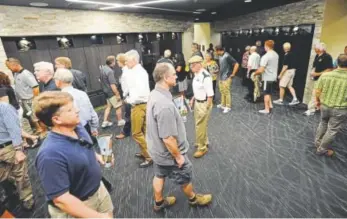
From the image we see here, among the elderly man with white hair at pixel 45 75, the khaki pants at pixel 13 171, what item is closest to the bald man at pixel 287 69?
the elderly man with white hair at pixel 45 75

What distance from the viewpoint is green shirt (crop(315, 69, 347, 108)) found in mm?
2789

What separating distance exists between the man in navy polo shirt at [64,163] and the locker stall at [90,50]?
479 centimetres

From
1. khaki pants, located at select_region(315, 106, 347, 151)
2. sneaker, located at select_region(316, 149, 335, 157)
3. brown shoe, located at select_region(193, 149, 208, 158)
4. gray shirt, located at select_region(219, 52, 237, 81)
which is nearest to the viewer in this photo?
khaki pants, located at select_region(315, 106, 347, 151)

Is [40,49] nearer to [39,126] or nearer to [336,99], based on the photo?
[39,126]

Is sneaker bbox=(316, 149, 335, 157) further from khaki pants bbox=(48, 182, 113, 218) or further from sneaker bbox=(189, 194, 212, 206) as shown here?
khaki pants bbox=(48, 182, 113, 218)

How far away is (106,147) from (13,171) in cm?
151

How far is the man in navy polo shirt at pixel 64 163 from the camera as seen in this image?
1099 mm

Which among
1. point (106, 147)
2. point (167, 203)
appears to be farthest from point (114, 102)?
point (106, 147)

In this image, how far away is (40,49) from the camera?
17.0ft

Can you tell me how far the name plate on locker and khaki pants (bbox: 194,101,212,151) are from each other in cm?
175

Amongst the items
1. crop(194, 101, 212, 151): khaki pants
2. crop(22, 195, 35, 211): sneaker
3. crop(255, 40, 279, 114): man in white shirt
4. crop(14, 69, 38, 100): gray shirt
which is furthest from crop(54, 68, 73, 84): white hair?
crop(255, 40, 279, 114): man in white shirt

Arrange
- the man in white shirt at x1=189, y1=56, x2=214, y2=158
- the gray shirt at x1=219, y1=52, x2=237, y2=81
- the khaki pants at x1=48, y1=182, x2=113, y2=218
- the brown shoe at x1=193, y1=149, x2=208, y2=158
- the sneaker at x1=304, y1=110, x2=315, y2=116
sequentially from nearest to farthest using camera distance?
the khaki pants at x1=48, y1=182, x2=113, y2=218, the man in white shirt at x1=189, y1=56, x2=214, y2=158, the brown shoe at x1=193, y1=149, x2=208, y2=158, the sneaker at x1=304, y1=110, x2=315, y2=116, the gray shirt at x1=219, y1=52, x2=237, y2=81

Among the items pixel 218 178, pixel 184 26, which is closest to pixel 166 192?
pixel 218 178

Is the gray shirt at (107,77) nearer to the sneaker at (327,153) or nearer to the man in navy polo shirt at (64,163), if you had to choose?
the man in navy polo shirt at (64,163)
